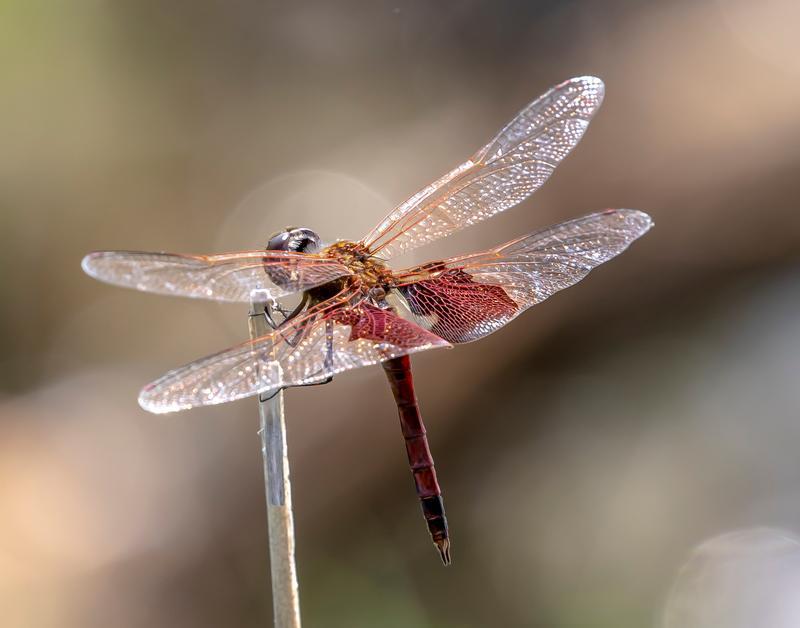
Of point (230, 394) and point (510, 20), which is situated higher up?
point (510, 20)

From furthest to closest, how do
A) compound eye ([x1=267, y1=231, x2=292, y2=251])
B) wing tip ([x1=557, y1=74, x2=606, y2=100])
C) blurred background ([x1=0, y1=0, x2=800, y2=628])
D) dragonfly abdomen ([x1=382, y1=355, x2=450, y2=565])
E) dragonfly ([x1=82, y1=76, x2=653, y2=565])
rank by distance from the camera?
blurred background ([x1=0, y1=0, x2=800, y2=628])
wing tip ([x1=557, y1=74, x2=606, y2=100])
compound eye ([x1=267, y1=231, x2=292, y2=251])
dragonfly abdomen ([x1=382, y1=355, x2=450, y2=565])
dragonfly ([x1=82, y1=76, x2=653, y2=565])

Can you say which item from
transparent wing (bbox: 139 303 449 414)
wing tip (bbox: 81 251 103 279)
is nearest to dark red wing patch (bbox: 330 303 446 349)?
transparent wing (bbox: 139 303 449 414)

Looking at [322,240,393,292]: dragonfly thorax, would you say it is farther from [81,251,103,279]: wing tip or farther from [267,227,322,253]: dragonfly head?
[81,251,103,279]: wing tip

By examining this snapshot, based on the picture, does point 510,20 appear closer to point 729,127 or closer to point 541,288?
point 729,127

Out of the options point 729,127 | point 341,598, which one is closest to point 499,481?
point 341,598

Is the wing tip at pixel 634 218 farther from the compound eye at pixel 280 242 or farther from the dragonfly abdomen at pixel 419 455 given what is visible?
the compound eye at pixel 280 242

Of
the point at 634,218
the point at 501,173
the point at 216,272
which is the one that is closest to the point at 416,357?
the point at 501,173

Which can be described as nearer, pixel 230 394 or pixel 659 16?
pixel 230 394
